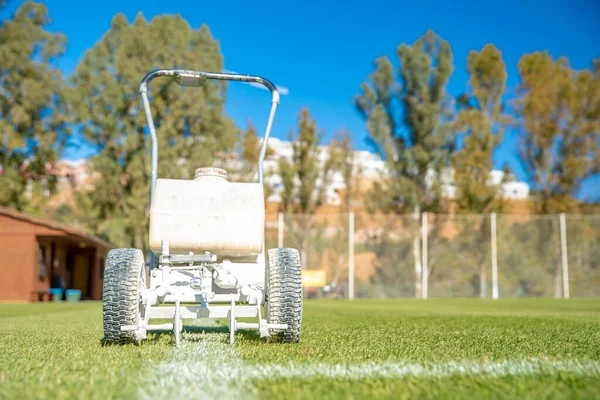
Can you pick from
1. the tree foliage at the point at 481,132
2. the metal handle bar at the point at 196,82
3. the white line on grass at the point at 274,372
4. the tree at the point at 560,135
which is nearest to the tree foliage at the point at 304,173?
the tree foliage at the point at 481,132

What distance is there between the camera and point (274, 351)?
13.6ft

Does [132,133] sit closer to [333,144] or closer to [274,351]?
[333,144]

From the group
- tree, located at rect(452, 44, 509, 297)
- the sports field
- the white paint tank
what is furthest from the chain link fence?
the sports field

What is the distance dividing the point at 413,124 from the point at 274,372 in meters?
35.4

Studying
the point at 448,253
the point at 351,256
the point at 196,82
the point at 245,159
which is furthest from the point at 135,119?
the point at 196,82

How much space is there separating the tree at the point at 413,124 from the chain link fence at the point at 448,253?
256 inches

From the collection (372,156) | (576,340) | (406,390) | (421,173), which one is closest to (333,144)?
(372,156)

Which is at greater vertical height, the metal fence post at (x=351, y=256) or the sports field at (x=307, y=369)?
the metal fence post at (x=351, y=256)

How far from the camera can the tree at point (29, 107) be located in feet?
116

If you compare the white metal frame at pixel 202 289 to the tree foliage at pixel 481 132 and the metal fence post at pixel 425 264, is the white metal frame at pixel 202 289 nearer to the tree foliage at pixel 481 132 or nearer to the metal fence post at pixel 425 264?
the metal fence post at pixel 425 264

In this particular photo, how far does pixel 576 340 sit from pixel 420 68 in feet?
112

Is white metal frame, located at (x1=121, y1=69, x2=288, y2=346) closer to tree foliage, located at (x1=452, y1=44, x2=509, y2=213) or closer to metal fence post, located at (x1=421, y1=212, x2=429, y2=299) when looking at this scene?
metal fence post, located at (x1=421, y1=212, x2=429, y2=299)

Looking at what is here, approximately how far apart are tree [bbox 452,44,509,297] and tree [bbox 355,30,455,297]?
1458mm

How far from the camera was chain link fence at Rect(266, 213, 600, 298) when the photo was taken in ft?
91.8
